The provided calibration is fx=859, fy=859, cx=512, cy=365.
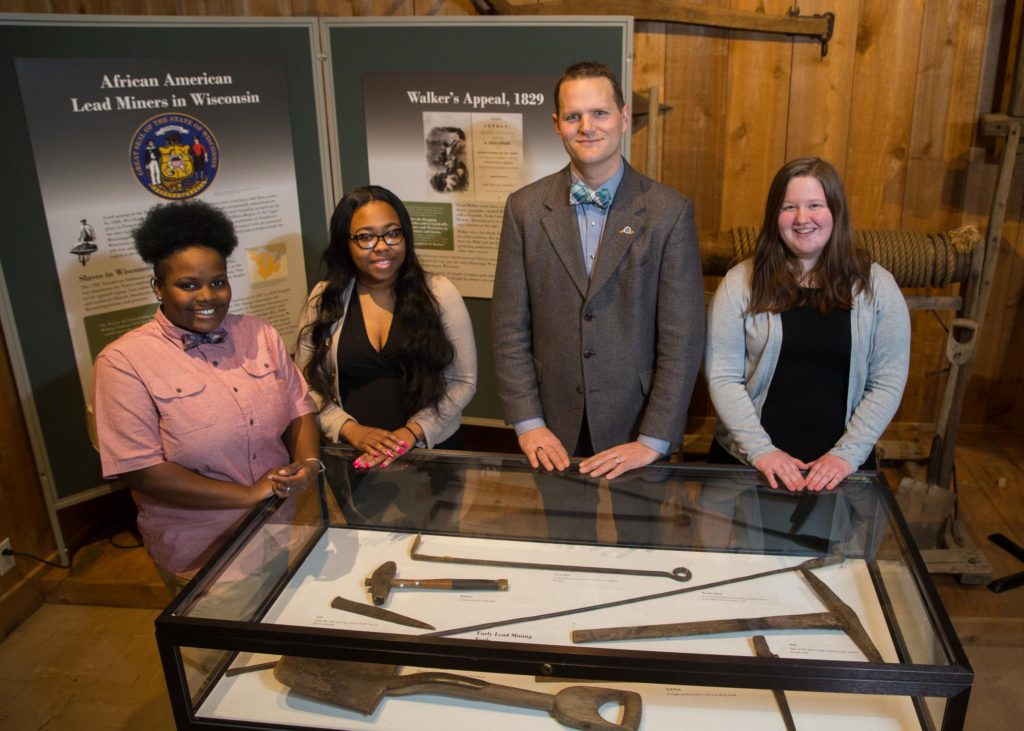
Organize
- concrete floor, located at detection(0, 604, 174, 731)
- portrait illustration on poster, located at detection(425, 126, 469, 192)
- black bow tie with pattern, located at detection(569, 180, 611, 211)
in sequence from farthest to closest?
portrait illustration on poster, located at detection(425, 126, 469, 192), concrete floor, located at detection(0, 604, 174, 731), black bow tie with pattern, located at detection(569, 180, 611, 211)

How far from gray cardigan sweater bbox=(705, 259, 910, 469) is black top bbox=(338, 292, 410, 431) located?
Result: 2.76 feet

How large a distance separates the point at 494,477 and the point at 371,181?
67.4 inches

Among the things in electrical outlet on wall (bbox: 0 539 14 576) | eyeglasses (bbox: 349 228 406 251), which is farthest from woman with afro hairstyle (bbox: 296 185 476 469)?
electrical outlet on wall (bbox: 0 539 14 576)

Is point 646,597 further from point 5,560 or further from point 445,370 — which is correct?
point 5,560

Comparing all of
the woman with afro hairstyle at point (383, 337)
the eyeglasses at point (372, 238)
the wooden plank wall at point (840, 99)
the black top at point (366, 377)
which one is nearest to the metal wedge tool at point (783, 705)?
the woman with afro hairstyle at point (383, 337)

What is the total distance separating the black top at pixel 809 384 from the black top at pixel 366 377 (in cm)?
98

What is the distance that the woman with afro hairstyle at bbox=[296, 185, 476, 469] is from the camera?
2258 mm

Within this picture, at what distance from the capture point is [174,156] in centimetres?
296

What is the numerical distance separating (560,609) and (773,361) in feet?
2.97

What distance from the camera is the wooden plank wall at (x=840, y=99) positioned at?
3584 millimetres

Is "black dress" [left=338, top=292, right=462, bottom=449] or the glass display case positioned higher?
"black dress" [left=338, top=292, right=462, bottom=449]

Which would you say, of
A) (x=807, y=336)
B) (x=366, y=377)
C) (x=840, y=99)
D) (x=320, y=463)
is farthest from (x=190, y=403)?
(x=840, y=99)

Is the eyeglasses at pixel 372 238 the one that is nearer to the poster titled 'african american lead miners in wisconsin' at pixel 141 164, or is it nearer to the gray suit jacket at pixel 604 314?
the gray suit jacket at pixel 604 314

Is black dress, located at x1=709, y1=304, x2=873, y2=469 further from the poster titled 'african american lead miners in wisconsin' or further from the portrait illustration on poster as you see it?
the poster titled 'african american lead miners in wisconsin'
